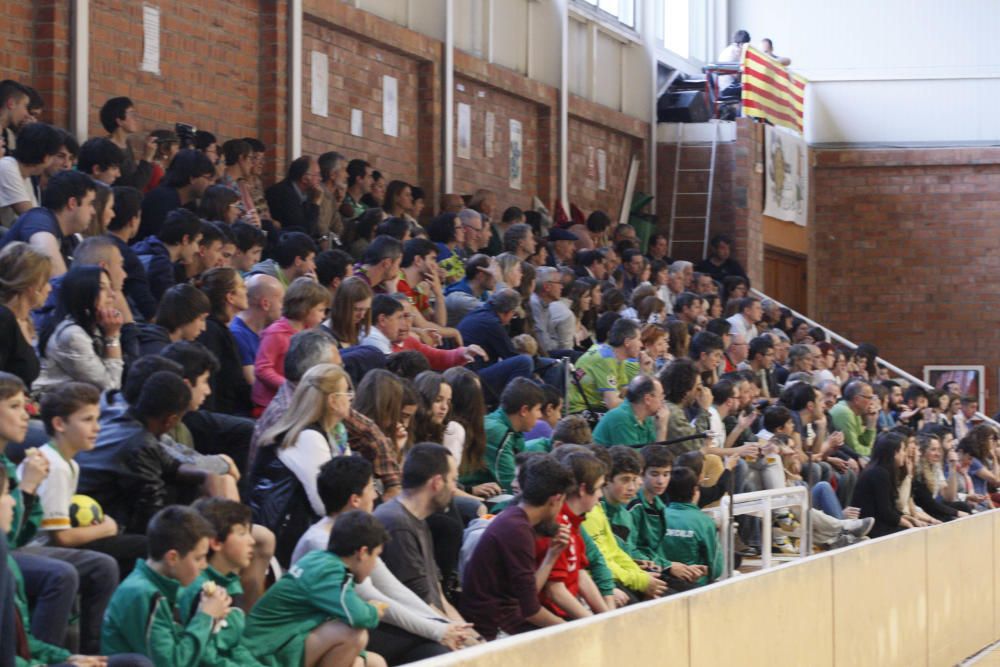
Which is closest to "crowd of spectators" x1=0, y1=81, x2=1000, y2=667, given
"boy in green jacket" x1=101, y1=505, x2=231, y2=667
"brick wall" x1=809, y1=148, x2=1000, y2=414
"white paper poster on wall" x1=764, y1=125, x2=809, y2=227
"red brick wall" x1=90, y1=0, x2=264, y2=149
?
"boy in green jacket" x1=101, y1=505, x2=231, y2=667

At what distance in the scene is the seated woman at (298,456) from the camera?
258 inches

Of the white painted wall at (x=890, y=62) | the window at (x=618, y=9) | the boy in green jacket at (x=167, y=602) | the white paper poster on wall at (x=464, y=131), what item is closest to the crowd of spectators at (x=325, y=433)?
the boy in green jacket at (x=167, y=602)

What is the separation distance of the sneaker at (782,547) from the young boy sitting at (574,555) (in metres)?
3.91

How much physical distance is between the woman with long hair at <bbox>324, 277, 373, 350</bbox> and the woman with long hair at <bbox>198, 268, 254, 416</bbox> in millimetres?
527

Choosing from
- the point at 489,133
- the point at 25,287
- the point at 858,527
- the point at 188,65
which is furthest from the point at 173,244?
the point at 489,133

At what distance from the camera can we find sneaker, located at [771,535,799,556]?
440 inches

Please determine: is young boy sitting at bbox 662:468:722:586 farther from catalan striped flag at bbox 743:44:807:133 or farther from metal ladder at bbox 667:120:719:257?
catalan striped flag at bbox 743:44:807:133

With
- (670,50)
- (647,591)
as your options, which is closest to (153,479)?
(647,591)

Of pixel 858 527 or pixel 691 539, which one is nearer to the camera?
pixel 691 539

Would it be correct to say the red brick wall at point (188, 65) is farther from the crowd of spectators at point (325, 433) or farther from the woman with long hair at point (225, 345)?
the woman with long hair at point (225, 345)

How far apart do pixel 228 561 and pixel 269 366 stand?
8.21 ft

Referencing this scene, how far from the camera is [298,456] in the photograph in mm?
6551

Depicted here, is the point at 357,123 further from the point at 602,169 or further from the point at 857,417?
the point at 602,169

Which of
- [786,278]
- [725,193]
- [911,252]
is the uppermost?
[725,193]
